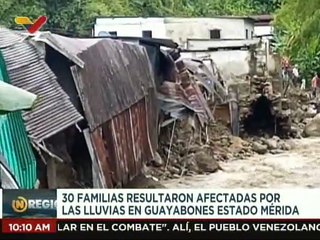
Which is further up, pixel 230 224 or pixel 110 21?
pixel 110 21

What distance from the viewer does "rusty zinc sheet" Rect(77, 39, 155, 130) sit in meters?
5.76

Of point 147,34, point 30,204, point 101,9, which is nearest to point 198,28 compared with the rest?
point 147,34

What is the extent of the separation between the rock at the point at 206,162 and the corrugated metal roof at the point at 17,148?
1.76 feet

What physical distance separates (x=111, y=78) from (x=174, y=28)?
0.86 ft

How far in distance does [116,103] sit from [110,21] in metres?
0.27

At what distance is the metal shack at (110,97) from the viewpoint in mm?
5746

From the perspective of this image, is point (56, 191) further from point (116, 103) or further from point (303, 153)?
point (303, 153)

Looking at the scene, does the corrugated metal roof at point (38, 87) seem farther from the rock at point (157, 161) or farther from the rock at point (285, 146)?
the rock at point (285, 146)

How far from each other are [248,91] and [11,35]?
2.62 ft

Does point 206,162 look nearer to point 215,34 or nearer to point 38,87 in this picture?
point 215,34

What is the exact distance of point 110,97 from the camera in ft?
19.0

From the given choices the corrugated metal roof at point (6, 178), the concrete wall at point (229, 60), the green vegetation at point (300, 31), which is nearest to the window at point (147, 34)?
the concrete wall at point (229, 60)

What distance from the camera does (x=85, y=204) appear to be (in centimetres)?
570
